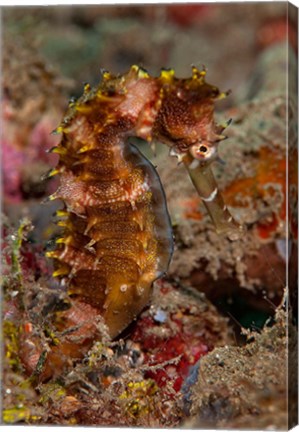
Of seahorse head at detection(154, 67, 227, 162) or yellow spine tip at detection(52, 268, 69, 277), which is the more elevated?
seahorse head at detection(154, 67, 227, 162)

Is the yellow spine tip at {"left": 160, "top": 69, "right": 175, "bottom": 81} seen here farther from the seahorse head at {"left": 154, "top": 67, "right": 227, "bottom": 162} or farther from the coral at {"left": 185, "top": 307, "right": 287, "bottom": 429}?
the coral at {"left": 185, "top": 307, "right": 287, "bottom": 429}

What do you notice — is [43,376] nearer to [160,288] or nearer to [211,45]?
[160,288]

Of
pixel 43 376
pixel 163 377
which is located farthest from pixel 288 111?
pixel 43 376

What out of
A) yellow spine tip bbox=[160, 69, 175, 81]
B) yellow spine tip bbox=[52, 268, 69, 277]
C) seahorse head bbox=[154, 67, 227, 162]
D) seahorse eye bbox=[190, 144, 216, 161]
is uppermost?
yellow spine tip bbox=[160, 69, 175, 81]

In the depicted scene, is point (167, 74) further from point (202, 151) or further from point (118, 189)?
point (118, 189)

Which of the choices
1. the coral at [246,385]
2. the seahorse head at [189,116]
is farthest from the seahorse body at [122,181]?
the coral at [246,385]

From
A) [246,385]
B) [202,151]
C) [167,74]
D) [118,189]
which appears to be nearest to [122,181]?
[118,189]

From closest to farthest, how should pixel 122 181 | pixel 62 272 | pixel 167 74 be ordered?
1. pixel 167 74
2. pixel 122 181
3. pixel 62 272

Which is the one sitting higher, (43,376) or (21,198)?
(43,376)

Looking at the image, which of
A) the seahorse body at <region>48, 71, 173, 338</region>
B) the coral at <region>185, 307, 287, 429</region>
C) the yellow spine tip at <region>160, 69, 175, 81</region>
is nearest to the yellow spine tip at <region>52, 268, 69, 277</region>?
the seahorse body at <region>48, 71, 173, 338</region>
